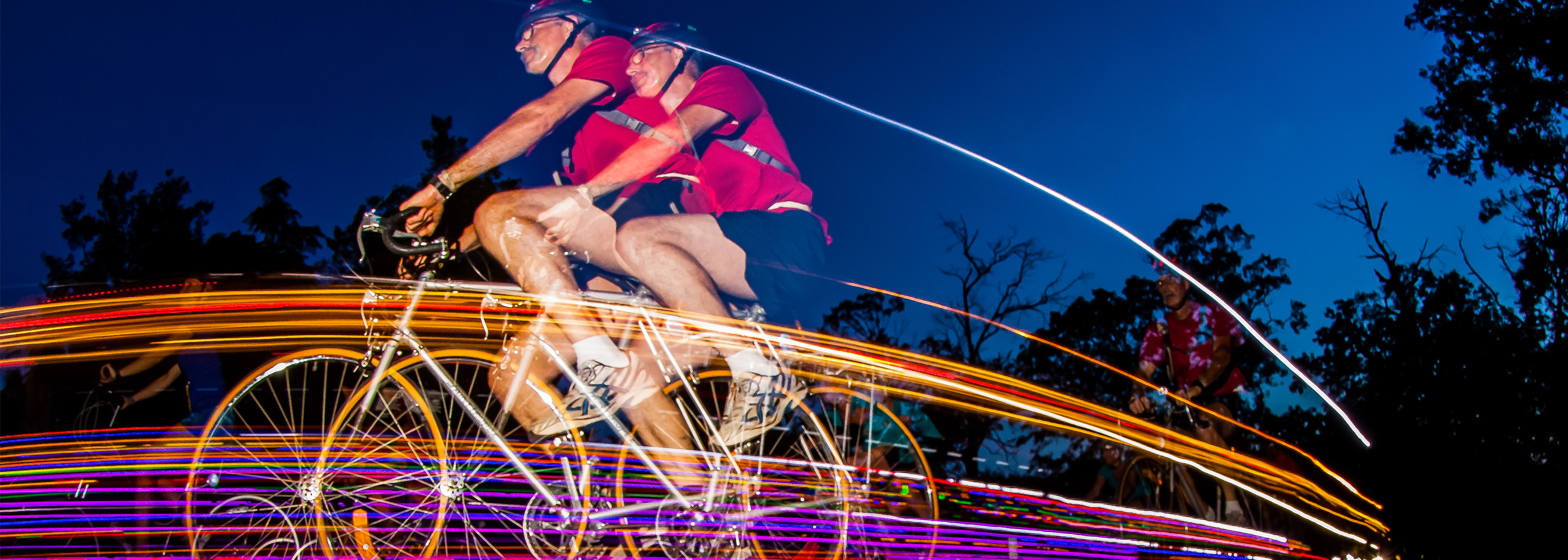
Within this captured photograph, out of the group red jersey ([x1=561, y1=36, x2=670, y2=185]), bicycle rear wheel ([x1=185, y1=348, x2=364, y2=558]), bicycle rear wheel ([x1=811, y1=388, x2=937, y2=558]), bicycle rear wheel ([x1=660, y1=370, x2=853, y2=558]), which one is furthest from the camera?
bicycle rear wheel ([x1=811, y1=388, x2=937, y2=558])

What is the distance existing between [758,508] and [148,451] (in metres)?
2.71

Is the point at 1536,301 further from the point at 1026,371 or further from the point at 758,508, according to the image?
the point at 758,508

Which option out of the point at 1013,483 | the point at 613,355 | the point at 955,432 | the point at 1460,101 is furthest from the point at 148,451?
the point at 1460,101

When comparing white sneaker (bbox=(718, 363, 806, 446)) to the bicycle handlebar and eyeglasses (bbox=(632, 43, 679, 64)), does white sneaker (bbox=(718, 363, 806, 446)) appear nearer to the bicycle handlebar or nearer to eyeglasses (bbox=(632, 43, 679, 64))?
the bicycle handlebar

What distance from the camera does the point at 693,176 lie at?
133 inches

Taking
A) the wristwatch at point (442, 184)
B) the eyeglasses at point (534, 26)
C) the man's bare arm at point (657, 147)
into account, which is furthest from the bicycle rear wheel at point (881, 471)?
the eyeglasses at point (534, 26)

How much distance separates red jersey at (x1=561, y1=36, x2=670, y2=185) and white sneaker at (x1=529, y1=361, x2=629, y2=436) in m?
1.11

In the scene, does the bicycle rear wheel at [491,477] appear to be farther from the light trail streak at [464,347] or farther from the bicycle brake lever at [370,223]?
the bicycle brake lever at [370,223]

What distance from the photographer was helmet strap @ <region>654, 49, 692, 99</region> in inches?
131

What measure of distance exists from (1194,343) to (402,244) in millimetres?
4346

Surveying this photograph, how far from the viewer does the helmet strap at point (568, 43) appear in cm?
314

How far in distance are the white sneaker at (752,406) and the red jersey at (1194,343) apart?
259 centimetres

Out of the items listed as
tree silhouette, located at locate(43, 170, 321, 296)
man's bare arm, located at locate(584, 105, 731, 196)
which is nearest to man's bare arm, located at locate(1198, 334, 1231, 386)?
man's bare arm, located at locate(584, 105, 731, 196)

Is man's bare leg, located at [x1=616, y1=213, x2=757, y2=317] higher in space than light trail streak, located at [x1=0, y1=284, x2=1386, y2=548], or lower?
higher
